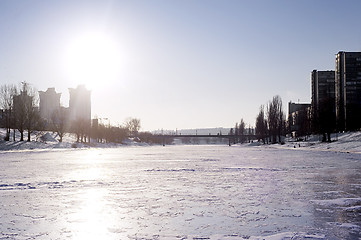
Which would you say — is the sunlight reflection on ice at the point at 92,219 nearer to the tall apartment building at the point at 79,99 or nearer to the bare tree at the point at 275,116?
the bare tree at the point at 275,116

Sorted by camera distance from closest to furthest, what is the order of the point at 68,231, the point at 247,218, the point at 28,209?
the point at 68,231 → the point at 247,218 → the point at 28,209

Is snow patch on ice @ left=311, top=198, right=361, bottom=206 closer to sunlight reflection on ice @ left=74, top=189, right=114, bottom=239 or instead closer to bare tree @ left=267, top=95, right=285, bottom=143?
sunlight reflection on ice @ left=74, top=189, right=114, bottom=239

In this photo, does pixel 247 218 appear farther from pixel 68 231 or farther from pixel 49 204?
pixel 49 204

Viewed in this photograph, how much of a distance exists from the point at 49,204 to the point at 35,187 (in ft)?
10.8

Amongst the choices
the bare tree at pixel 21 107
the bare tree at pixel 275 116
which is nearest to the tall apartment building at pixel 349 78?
the bare tree at pixel 275 116

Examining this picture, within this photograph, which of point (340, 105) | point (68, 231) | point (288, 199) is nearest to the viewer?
point (68, 231)

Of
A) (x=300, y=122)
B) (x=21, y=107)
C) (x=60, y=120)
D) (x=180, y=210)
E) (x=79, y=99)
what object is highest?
(x=79, y=99)

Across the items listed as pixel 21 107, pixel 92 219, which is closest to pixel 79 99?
pixel 21 107

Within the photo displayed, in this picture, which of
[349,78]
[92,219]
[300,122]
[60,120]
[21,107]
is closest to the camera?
[92,219]

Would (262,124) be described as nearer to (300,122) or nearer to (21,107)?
(300,122)

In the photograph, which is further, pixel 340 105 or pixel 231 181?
pixel 340 105

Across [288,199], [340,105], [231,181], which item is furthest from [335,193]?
[340,105]

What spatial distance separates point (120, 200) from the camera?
8.55 meters

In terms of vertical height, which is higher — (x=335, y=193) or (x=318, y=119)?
(x=318, y=119)
